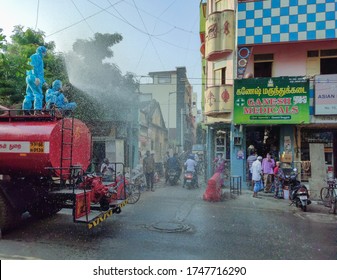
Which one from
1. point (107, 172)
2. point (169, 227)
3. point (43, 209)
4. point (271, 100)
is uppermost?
point (271, 100)

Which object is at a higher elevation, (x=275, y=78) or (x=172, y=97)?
(x=172, y=97)

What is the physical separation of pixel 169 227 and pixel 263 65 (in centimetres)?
969

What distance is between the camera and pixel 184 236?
6156 mm

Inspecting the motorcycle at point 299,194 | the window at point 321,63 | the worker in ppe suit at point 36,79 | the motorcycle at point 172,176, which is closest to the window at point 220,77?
the window at point 321,63

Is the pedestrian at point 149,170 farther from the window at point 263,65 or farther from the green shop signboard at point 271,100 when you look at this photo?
the window at point 263,65

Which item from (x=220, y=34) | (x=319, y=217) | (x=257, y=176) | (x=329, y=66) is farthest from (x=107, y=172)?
(x=329, y=66)

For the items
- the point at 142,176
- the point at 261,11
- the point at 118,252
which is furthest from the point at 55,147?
the point at 261,11

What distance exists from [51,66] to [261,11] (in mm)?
8994

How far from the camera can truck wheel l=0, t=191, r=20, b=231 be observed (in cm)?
600

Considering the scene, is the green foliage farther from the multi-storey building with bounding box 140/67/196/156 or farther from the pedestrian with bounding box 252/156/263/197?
the multi-storey building with bounding box 140/67/196/156

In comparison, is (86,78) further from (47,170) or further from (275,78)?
(47,170)

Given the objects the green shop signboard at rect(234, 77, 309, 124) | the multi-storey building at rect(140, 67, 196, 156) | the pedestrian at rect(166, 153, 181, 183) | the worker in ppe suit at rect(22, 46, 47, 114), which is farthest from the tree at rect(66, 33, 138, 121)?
the multi-storey building at rect(140, 67, 196, 156)

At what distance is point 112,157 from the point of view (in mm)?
16078

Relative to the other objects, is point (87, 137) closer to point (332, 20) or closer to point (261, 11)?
point (261, 11)
